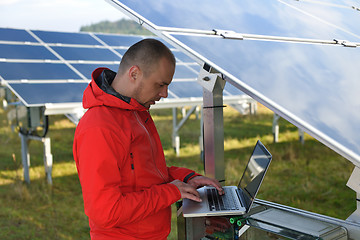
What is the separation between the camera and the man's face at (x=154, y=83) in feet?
5.47

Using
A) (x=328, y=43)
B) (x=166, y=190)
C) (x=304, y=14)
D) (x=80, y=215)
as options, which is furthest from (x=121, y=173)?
(x=80, y=215)

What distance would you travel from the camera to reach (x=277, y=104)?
1.26 metres

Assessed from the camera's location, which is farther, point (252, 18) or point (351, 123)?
point (252, 18)

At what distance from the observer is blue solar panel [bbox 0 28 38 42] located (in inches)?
265

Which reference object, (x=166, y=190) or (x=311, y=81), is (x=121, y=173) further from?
(x=311, y=81)

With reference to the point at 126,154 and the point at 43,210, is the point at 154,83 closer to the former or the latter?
the point at 126,154

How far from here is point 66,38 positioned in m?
7.50

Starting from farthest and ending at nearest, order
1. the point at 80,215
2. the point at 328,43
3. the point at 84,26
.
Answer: the point at 84,26 → the point at 80,215 → the point at 328,43

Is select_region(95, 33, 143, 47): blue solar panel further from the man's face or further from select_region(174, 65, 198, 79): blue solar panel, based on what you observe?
the man's face

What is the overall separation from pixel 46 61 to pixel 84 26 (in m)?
48.1

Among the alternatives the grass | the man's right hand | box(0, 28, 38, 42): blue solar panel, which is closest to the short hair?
the man's right hand

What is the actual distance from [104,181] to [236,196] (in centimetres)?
83

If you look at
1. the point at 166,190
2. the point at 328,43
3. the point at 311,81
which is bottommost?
the point at 166,190

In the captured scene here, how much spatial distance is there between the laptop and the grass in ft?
8.46
